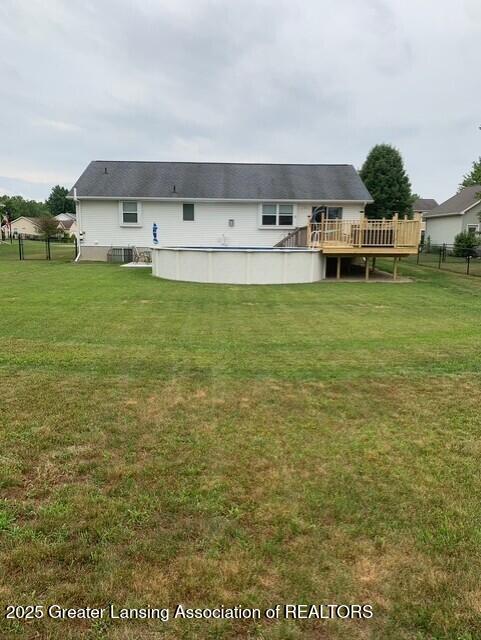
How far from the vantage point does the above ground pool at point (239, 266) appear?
1319 cm

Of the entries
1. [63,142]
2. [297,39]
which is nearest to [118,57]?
[297,39]

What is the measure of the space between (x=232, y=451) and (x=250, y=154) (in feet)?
105

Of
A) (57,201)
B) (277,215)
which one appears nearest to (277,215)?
(277,215)

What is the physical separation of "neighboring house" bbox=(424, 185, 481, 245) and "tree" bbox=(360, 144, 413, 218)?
3486mm

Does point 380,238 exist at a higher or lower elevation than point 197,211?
lower

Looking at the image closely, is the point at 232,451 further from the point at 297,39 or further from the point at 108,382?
the point at 297,39

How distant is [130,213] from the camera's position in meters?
21.3

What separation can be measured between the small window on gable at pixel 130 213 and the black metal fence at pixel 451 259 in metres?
13.2

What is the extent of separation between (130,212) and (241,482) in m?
20.4

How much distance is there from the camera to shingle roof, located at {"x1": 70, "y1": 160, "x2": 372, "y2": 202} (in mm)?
21141

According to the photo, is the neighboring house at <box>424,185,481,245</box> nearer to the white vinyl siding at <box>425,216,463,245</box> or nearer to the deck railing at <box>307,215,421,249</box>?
the white vinyl siding at <box>425,216,463,245</box>

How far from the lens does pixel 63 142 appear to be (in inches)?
1077

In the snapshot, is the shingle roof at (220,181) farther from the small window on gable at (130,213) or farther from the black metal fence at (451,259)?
the black metal fence at (451,259)

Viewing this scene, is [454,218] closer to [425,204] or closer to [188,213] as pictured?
[188,213]
